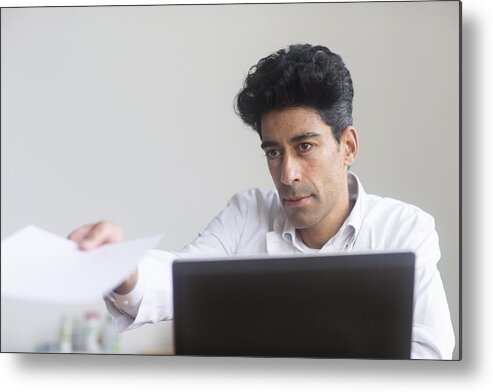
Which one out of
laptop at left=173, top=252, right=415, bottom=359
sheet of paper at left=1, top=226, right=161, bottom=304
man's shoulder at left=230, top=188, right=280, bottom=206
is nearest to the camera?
laptop at left=173, top=252, right=415, bottom=359

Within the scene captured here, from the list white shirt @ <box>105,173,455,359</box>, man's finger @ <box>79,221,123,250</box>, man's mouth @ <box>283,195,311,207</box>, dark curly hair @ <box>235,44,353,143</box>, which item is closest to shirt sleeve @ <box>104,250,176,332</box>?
white shirt @ <box>105,173,455,359</box>

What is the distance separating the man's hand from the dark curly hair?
1.55ft

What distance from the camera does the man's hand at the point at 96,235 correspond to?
2078mm

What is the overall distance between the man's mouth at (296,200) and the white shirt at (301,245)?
0.08 ft

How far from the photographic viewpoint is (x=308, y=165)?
2029mm

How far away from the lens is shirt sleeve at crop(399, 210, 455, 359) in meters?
2.00

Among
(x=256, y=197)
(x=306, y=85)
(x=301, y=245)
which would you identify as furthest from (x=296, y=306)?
(x=306, y=85)

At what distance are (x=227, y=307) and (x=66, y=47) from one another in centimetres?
97

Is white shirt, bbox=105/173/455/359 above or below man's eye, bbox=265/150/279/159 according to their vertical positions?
below

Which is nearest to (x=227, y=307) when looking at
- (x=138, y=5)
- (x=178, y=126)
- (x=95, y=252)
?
(x=95, y=252)

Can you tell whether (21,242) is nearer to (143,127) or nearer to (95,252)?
(95,252)

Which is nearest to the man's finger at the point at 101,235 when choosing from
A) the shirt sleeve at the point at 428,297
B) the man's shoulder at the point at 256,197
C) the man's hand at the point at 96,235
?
the man's hand at the point at 96,235

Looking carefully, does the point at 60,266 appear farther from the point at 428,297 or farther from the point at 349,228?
the point at 428,297

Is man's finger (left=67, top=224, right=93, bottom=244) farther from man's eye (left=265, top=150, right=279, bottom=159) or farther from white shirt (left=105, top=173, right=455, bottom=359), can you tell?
man's eye (left=265, top=150, right=279, bottom=159)
